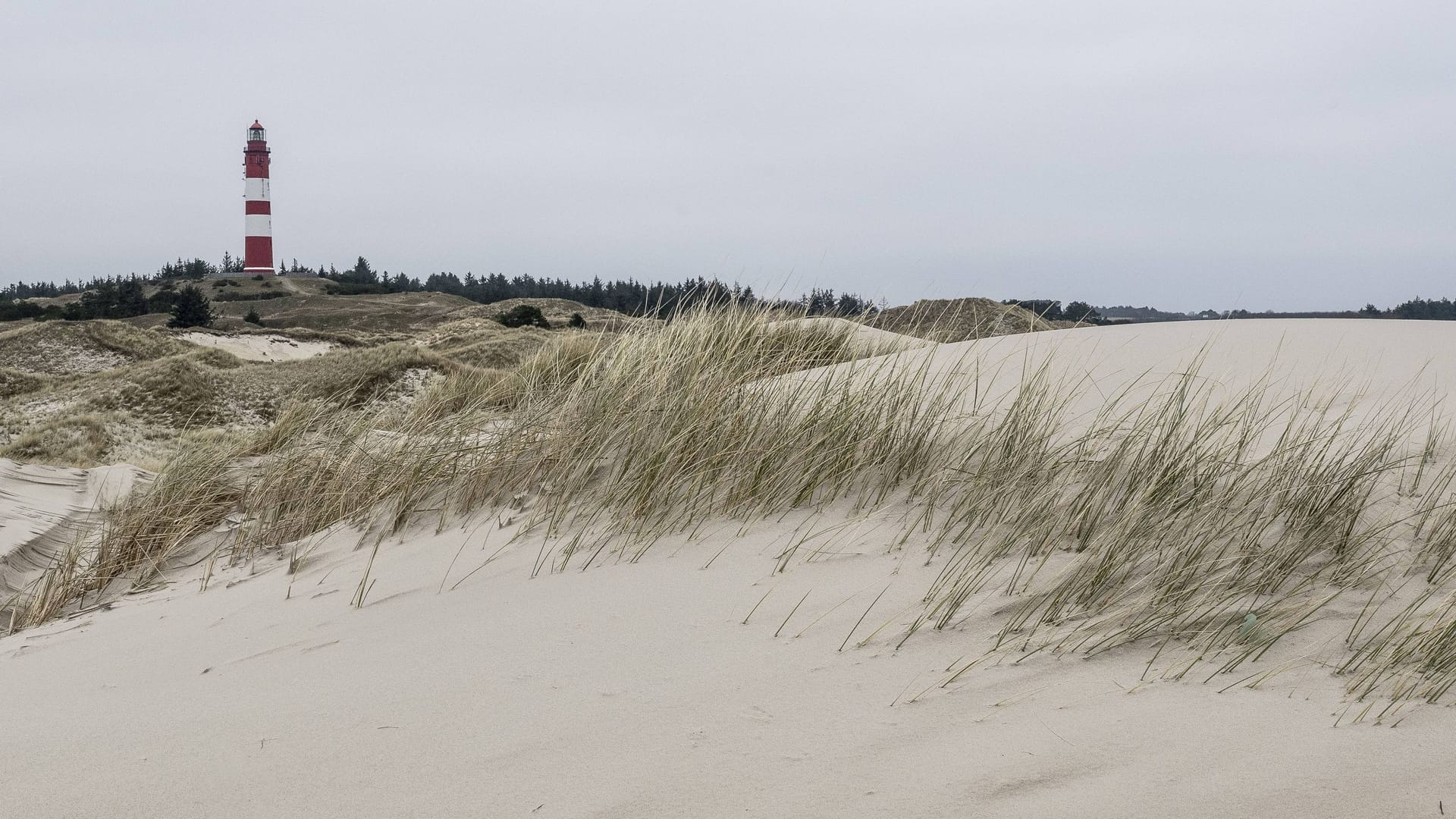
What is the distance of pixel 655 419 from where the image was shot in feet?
12.0

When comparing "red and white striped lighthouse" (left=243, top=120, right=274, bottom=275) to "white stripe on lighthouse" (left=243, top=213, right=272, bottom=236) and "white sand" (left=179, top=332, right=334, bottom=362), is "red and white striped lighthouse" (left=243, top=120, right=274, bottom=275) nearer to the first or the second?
"white stripe on lighthouse" (left=243, top=213, right=272, bottom=236)

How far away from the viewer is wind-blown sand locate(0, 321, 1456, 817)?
60.4 inches

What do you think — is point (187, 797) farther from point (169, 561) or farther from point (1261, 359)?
point (1261, 359)

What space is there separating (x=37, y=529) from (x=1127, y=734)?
16.7 ft

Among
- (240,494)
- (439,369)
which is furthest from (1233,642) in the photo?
(439,369)

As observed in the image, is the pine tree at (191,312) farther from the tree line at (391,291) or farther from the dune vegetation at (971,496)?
the dune vegetation at (971,496)

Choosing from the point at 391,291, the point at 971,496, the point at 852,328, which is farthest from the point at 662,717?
the point at 391,291

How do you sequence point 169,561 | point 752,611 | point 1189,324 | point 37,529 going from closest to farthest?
1. point 752,611
2. point 169,561
3. point 37,529
4. point 1189,324

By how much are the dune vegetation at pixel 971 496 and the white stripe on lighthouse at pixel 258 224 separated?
150 ft

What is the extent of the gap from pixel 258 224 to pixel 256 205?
0.98 m

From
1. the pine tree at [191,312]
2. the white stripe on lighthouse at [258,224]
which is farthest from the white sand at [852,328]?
the white stripe on lighthouse at [258,224]

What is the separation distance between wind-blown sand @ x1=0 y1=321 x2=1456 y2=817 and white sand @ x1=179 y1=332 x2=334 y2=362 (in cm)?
2100

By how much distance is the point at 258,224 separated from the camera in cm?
4475

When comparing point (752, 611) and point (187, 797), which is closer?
point (187, 797)
